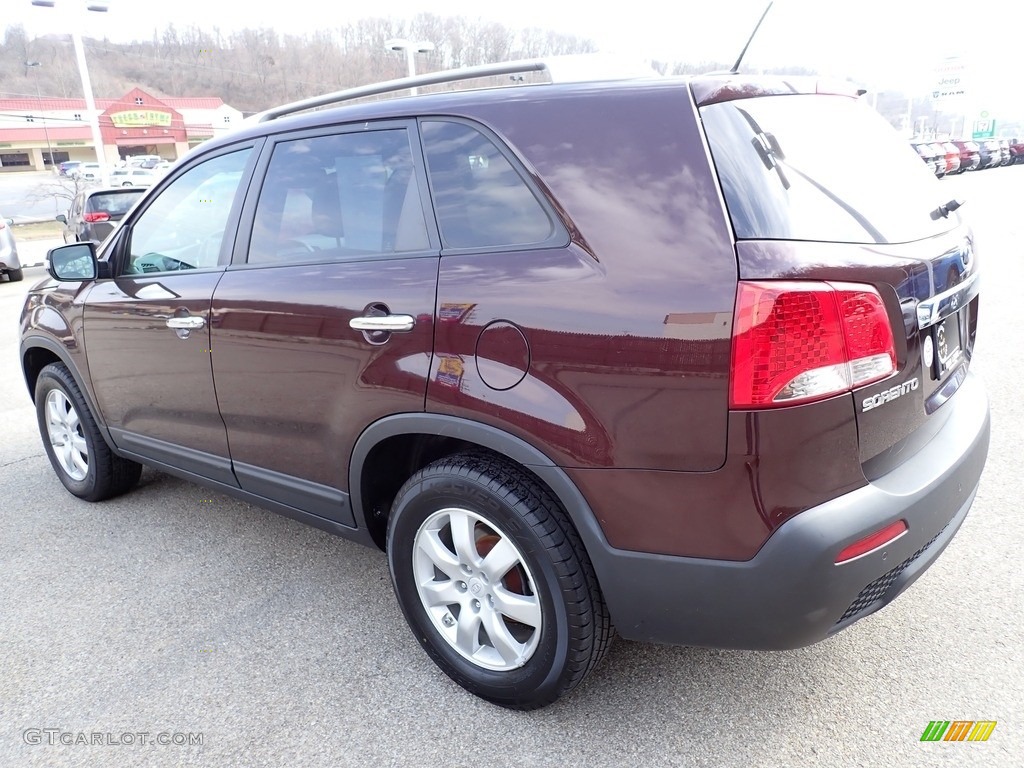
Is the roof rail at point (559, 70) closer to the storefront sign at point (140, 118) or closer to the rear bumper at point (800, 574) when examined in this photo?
the rear bumper at point (800, 574)

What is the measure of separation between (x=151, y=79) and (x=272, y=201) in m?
86.8

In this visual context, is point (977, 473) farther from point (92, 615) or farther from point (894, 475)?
point (92, 615)

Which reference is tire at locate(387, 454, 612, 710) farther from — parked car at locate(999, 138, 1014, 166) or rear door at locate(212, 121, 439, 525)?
parked car at locate(999, 138, 1014, 166)

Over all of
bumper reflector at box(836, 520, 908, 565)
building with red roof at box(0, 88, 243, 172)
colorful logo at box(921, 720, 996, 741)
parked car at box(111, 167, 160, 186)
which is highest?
building with red roof at box(0, 88, 243, 172)

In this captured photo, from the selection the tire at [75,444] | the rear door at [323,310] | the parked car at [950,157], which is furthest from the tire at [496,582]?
the parked car at [950,157]

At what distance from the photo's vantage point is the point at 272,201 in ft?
9.75

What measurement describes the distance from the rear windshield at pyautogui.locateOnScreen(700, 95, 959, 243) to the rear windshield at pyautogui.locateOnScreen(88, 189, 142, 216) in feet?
43.5

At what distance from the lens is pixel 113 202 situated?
13.5 metres

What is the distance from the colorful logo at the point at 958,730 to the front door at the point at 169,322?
8.68 ft

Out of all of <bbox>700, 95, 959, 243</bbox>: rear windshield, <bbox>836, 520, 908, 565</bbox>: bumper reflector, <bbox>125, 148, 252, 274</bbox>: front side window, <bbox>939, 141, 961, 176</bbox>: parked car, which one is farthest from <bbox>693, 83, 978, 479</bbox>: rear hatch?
<bbox>939, 141, 961, 176</bbox>: parked car

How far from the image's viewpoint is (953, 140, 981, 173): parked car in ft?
124

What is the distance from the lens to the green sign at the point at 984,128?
59.6m

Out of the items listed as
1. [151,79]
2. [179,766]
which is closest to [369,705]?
[179,766]

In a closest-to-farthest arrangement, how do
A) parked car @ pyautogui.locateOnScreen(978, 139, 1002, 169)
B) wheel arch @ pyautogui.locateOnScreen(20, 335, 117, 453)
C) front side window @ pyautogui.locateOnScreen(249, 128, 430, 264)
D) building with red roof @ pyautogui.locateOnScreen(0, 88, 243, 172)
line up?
1. front side window @ pyautogui.locateOnScreen(249, 128, 430, 264)
2. wheel arch @ pyautogui.locateOnScreen(20, 335, 117, 453)
3. parked car @ pyautogui.locateOnScreen(978, 139, 1002, 169)
4. building with red roof @ pyautogui.locateOnScreen(0, 88, 243, 172)
